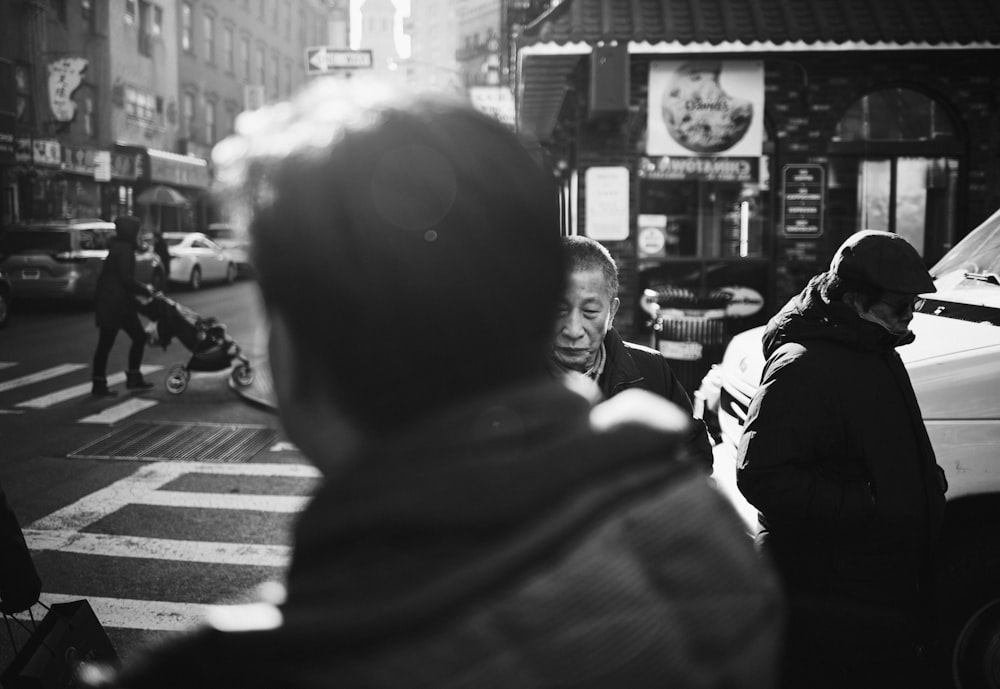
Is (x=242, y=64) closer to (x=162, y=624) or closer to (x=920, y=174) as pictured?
(x=920, y=174)

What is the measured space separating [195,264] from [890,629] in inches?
998

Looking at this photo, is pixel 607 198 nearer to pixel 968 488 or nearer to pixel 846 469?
pixel 968 488

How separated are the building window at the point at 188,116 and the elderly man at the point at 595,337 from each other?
3872 cm

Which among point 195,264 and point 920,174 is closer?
point 920,174

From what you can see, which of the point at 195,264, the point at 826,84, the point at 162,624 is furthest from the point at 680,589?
the point at 195,264

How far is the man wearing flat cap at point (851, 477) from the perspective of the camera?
2.73m

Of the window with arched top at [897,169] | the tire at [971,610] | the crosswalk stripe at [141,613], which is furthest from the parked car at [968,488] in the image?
the window with arched top at [897,169]

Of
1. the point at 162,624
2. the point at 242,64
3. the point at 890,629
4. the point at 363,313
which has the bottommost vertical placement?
the point at 162,624

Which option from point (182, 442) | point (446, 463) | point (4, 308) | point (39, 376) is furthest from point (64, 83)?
point (446, 463)

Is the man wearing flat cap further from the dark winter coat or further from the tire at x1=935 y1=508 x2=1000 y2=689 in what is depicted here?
the tire at x1=935 y1=508 x2=1000 y2=689

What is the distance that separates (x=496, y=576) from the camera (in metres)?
0.84

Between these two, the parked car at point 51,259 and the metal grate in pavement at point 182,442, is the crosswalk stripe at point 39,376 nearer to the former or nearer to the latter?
the metal grate in pavement at point 182,442

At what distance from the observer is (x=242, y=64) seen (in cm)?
4500

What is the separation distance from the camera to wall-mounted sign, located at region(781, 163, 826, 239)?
10836 millimetres
